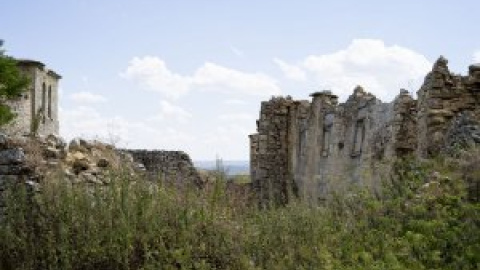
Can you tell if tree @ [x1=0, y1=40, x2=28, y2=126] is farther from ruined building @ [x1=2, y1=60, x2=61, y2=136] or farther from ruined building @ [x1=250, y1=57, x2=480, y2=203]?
ruined building @ [x1=250, y1=57, x2=480, y2=203]

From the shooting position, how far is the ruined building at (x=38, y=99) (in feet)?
118

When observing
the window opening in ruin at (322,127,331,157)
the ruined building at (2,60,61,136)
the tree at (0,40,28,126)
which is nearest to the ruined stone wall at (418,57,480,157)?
the window opening in ruin at (322,127,331,157)

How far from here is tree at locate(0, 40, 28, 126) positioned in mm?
28044

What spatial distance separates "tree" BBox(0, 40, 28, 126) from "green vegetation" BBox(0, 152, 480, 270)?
20.1 meters

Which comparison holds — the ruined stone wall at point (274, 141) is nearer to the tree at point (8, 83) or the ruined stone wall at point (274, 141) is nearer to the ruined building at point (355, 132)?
the ruined building at point (355, 132)

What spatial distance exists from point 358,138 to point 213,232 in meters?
7.38

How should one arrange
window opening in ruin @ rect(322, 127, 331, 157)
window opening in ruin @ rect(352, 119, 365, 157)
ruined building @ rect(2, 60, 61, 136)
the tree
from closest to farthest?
window opening in ruin @ rect(352, 119, 365, 157) → window opening in ruin @ rect(322, 127, 331, 157) → the tree → ruined building @ rect(2, 60, 61, 136)

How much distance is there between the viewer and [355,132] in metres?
14.3

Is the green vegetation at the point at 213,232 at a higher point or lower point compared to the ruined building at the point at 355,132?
lower

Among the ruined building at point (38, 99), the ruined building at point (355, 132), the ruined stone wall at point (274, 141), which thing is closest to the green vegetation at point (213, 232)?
the ruined building at point (355, 132)

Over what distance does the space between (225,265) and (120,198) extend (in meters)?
1.35

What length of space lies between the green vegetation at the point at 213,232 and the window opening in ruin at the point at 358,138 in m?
5.68

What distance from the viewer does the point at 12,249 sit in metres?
7.38

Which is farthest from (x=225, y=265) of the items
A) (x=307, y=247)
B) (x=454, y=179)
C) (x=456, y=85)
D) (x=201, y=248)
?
(x=456, y=85)
